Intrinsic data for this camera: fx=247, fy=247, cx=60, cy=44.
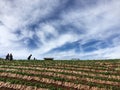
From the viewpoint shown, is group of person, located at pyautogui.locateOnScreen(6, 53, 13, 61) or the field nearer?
the field

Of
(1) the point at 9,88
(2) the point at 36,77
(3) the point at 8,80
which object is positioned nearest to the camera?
(1) the point at 9,88

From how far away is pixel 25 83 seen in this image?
28.8 meters

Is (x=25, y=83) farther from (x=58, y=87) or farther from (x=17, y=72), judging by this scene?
(x=17, y=72)

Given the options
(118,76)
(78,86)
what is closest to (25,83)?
(78,86)

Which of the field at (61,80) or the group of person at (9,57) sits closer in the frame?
the field at (61,80)

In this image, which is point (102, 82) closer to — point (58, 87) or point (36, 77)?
point (58, 87)

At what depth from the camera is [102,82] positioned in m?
31.3

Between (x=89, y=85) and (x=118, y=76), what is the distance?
7342 mm

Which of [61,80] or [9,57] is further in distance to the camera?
[9,57]

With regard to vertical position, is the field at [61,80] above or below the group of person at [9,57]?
below

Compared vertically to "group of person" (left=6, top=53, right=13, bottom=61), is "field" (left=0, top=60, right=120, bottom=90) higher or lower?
lower

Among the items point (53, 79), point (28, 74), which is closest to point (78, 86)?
point (53, 79)

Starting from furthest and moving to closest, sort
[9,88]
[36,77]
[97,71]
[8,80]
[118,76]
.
A: [97,71], [118,76], [36,77], [8,80], [9,88]

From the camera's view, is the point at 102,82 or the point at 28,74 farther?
the point at 28,74
